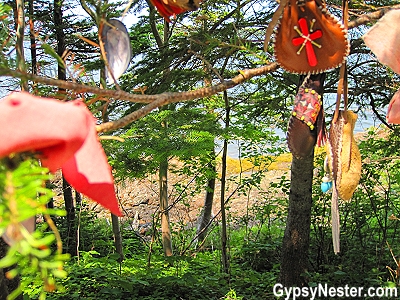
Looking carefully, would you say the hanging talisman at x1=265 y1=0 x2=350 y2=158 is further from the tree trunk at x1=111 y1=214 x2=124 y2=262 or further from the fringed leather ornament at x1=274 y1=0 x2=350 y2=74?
the tree trunk at x1=111 y1=214 x2=124 y2=262

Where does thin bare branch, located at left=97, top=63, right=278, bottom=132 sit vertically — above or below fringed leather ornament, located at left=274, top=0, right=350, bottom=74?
below

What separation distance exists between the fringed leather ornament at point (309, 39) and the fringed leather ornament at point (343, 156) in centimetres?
10

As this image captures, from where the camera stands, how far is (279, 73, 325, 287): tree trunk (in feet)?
7.06

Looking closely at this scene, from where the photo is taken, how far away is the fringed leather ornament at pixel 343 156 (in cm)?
69

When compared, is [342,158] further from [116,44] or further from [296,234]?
[296,234]

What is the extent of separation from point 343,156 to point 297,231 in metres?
1.61

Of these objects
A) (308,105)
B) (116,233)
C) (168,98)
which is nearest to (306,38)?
(308,105)

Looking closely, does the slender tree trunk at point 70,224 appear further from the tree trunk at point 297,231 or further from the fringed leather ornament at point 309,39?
the fringed leather ornament at point 309,39

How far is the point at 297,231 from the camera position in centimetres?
222

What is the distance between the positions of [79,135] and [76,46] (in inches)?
119

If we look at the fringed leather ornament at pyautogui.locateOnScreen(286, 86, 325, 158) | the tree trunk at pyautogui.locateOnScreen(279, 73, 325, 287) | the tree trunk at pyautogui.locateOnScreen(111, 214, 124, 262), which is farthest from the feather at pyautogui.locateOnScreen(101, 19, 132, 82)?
the tree trunk at pyautogui.locateOnScreen(111, 214, 124, 262)

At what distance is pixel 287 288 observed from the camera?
2158mm

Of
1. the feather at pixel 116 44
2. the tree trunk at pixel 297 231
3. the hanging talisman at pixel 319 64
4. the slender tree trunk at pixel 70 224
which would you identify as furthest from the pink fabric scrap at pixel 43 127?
the slender tree trunk at pixel 70 224

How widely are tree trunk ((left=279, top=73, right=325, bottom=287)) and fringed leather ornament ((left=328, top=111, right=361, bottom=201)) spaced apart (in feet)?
4.68
